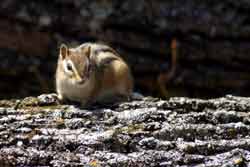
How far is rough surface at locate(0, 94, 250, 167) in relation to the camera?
14.6 ft

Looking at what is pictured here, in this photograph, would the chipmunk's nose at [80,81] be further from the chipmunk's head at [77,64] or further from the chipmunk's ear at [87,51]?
the chipmunk's ear at [87,51]

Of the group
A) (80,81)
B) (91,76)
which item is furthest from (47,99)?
(91,76)

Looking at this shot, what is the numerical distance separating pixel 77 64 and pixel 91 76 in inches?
10.2

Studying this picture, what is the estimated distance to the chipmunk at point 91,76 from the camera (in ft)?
19.7

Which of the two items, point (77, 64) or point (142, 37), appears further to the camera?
point (142, 37)

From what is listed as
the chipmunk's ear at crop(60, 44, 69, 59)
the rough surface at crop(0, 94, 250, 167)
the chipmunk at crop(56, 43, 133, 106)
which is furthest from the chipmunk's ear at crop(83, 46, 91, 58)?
the rough surface at crop(0, 94, 250, 167)

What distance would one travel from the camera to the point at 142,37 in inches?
301

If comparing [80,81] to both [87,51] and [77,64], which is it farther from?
[87,51]

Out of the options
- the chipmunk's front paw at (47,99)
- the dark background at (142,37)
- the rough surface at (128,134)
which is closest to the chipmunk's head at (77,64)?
the chipmunk's front paw at (47,99)

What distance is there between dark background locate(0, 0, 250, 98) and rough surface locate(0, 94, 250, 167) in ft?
7.92

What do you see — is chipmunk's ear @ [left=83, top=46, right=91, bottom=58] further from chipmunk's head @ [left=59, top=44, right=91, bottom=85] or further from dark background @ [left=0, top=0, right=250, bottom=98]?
dark background @ [left=0, top=0, right=250, bottom=98]

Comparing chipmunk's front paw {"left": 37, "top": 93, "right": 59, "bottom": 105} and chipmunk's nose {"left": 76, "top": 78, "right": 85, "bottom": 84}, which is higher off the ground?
chipmunk's nose {"left": 76, "top": 78, "right": 85, "bottom": 84}

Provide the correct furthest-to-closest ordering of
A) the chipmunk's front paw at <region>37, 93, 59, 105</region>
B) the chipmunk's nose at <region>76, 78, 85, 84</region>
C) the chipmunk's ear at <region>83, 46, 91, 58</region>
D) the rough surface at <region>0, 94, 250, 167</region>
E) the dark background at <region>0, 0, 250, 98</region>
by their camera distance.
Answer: the dark background at <region>0, 0, 250, 98</region> < the chipmunk's ear at <region>83, 46, 91, 58</region> < the chipmunk's nose at <region>76, 78, 85, 84</region> < the chipmunk's front paw at <region>37, 93, 59, 105</region> < the rough surface at <region>0, 94, 250, 167</region>

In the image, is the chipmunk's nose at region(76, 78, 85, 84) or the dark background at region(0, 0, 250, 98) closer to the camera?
the chipmunk's nose at region(76, 78, 85, 84)
